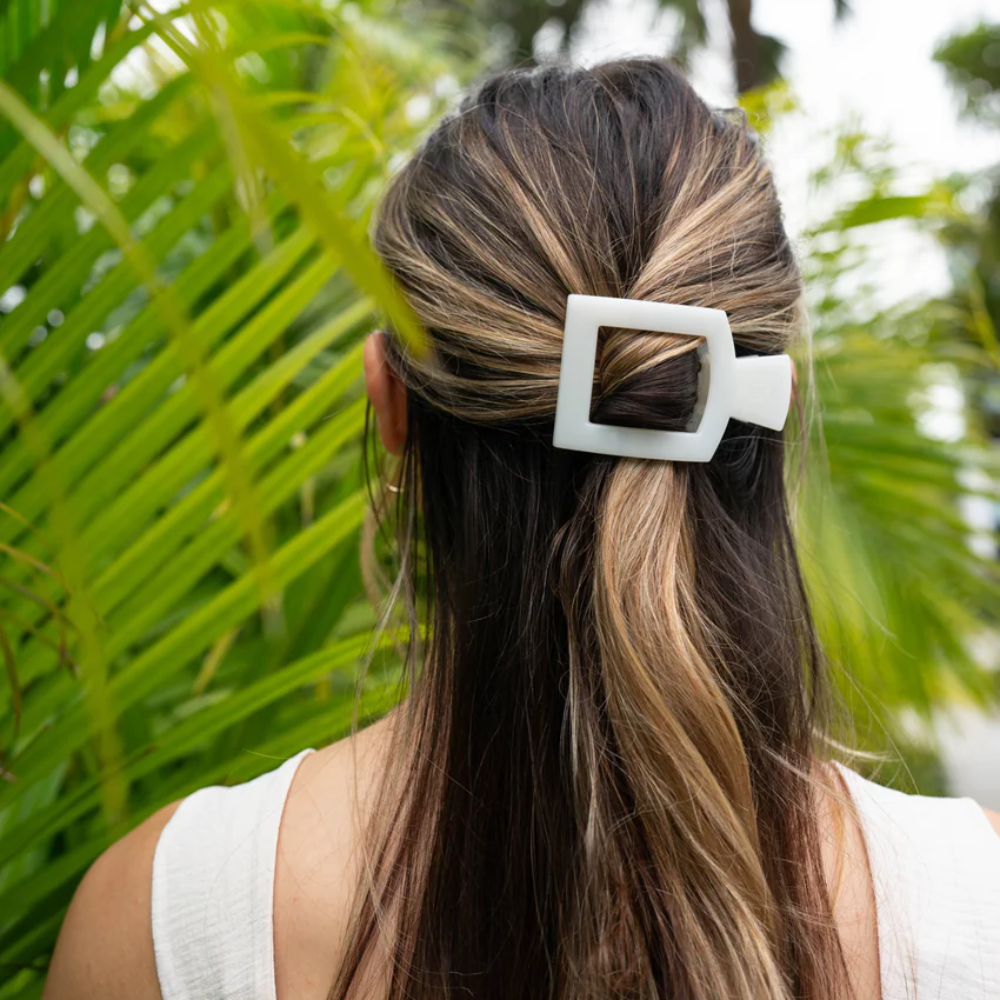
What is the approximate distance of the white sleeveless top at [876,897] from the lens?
1.96ft

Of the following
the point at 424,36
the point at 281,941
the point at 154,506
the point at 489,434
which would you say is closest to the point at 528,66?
the point at 489,434

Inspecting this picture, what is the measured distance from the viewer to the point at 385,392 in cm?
71

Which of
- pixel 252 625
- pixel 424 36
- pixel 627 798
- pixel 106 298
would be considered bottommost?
pixel 627 798

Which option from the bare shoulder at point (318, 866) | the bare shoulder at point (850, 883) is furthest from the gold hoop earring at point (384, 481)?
the bare shoulder at point (850, 883)

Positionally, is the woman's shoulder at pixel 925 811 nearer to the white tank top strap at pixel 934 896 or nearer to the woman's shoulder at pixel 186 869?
the white tank top strap at pixel 934 896

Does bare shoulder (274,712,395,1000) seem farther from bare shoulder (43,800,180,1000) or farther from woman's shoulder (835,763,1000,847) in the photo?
woman's shoulder (835,763,1000,847)

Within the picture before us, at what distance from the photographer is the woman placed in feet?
1.88

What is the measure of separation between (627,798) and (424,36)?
241cm

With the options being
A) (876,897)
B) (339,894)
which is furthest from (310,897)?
(876,897)

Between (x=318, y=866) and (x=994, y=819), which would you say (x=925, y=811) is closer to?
(x=994, y=819)

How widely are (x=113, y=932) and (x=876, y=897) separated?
0.54 meters

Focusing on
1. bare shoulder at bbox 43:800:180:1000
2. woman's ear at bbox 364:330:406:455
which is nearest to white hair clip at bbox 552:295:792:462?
woman's ear at bbox 364:330:406:455

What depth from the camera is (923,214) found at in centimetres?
126

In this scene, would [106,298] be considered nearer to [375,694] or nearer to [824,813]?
[375,694]
